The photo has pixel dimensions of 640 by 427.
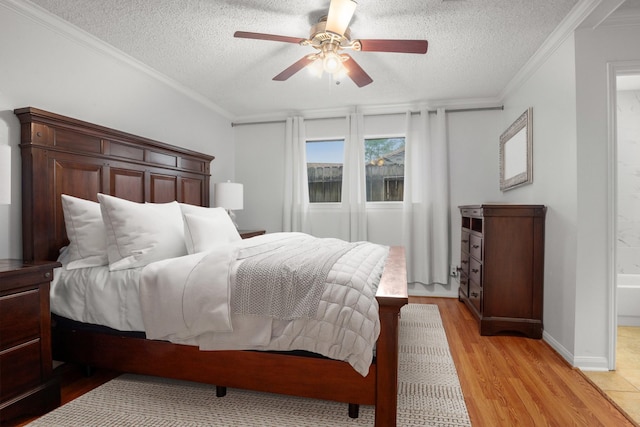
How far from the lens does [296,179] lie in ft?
14.7

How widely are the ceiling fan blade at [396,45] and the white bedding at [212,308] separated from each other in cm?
138

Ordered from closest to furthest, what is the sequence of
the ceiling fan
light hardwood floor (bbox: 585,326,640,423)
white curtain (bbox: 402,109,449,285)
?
light hardwood floor (bbox: 585,326,640,423) < the ceiling fan < white curtain (bbox: 402,109,449,285)

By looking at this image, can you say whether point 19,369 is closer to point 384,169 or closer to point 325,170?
point 325,170

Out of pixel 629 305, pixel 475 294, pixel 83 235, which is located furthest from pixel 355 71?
pixel 629 305

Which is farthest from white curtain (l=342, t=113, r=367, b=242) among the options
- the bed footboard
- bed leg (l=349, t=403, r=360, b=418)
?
the bed footboard

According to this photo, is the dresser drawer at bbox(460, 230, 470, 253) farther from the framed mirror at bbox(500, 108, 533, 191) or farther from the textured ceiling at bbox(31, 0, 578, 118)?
the textured ceiling at bbox(31, 0, 578, 118)

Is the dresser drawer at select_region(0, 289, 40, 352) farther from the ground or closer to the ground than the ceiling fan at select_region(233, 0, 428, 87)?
closer to the ground

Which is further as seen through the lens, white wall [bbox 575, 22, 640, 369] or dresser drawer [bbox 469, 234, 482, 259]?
dresser drawer [bbox 469, 234, 482, 259]

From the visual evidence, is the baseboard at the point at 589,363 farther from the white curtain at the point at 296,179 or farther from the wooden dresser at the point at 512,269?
the white curtain at the point at 296,179

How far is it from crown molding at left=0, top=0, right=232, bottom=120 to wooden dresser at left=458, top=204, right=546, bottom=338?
3.33 meters

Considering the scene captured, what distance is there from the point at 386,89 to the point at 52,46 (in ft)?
9.84

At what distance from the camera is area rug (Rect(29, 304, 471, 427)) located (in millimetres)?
1607

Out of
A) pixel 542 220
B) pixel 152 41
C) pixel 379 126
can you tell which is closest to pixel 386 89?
pixel 379 126

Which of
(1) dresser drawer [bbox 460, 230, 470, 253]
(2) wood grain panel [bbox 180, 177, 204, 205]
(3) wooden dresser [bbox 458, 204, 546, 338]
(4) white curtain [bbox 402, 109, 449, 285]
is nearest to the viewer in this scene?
(3) wooden dresser [bbox 458, 204, 546, 338]
